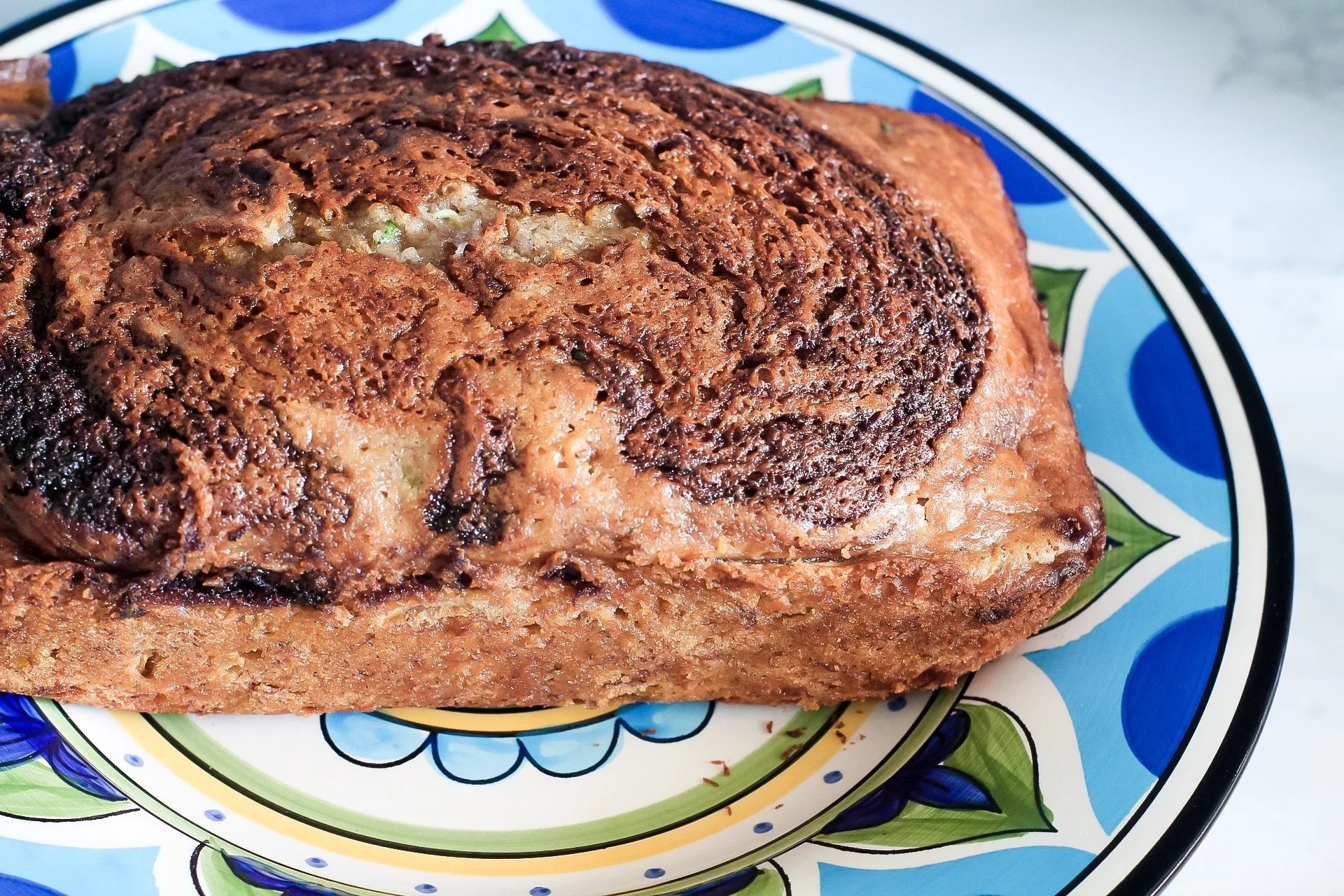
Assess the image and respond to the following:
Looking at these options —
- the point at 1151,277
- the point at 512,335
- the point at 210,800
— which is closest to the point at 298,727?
the point at 210,800

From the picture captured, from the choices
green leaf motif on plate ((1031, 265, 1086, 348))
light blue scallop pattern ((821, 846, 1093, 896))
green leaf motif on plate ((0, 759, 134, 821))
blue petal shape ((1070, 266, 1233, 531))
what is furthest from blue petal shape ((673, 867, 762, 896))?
green leaf motif on plate ((1031, 265, 1086, 348))

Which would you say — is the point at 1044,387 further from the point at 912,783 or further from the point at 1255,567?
the point at 912,783

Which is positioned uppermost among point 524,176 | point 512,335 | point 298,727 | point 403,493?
point 524,176

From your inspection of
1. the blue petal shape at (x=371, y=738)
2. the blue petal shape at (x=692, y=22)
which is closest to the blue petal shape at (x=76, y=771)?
the blue petal shape at (x=371, y=738)

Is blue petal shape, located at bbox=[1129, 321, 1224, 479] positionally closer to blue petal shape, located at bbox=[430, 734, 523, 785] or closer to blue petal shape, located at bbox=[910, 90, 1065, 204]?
blue petal shape, located at bbox=[910, 90, 1065, 204]

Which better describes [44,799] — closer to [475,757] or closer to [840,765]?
[475,757]

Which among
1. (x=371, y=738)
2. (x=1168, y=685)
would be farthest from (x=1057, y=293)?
(x=371, y=738)
